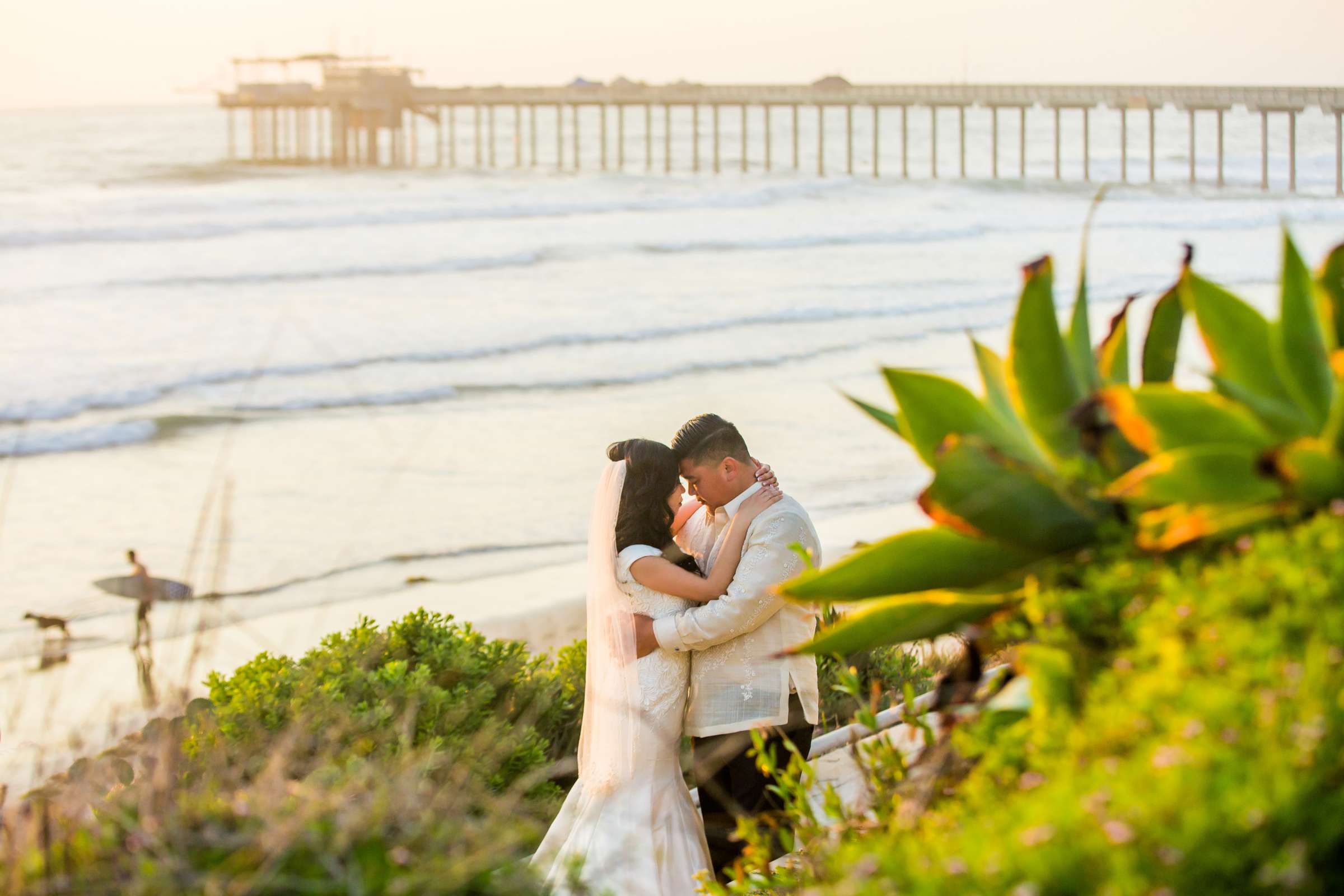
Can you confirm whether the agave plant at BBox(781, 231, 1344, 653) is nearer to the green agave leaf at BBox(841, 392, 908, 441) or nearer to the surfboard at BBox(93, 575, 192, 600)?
the green agave leaf at BBox(841, 392, 908, 441)

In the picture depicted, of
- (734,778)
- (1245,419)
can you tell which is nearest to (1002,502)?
(1245,419)

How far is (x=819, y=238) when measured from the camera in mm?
35812

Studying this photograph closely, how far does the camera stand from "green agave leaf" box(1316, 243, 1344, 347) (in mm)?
1802

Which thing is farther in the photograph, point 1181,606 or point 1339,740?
point 1181,606

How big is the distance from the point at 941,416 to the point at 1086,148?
4494 cm

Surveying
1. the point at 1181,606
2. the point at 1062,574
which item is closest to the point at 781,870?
the point at 1062,574

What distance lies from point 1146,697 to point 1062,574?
1.41 ft

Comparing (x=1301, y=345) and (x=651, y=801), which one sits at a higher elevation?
(x=1301, y=345)

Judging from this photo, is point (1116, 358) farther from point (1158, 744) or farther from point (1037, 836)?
point (1037, 836)

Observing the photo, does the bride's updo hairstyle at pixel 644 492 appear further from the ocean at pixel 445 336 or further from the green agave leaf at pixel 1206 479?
the green agave leaf at pixel 1206 479

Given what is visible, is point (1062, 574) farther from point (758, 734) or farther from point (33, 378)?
point (33, 378)

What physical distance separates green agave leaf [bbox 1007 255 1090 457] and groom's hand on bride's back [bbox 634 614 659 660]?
9.38 feet

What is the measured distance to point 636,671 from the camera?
460 cm

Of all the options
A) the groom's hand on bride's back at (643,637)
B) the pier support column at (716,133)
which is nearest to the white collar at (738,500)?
the groom's hand on bride's back at (643,637)
